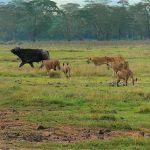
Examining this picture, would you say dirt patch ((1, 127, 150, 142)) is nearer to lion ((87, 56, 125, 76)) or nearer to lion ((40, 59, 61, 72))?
lion ((87, 56, 125, 76))

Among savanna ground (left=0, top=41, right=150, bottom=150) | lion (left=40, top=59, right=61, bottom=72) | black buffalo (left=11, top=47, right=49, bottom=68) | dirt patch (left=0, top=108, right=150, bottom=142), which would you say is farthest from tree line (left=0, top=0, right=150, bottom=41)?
dirt patch (left=0, top=108, right=150, bottom=142)

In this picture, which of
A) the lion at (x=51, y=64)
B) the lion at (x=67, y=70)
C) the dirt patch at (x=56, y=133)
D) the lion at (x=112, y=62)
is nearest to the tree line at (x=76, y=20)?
the lion at (x=112, y=62)

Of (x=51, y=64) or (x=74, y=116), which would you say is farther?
(x=51, y=64)

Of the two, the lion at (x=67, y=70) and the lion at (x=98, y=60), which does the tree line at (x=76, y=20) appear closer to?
the lion at (x=98, y=60)

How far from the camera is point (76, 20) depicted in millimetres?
91438

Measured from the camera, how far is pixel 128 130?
11.5 meters

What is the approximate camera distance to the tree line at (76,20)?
87.7m

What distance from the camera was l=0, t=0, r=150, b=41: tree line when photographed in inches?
3452

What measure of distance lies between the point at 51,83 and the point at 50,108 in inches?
219

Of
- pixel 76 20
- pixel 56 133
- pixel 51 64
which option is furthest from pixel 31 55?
pixel 76 20

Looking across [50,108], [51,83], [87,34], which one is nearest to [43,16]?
[87,34]

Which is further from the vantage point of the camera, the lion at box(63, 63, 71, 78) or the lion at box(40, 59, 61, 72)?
the lion at box(40, 59, 61, 72)

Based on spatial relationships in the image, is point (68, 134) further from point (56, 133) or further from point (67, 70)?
point (67, 70)

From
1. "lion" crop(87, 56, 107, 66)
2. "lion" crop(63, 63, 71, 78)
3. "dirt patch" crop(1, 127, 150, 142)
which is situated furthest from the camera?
"lion" crop(87, 56, 107, 66)
